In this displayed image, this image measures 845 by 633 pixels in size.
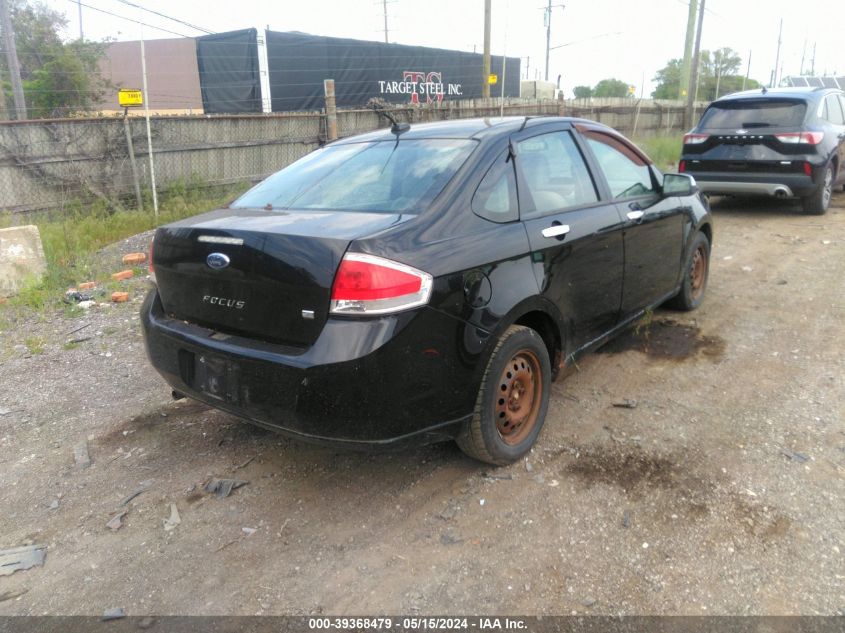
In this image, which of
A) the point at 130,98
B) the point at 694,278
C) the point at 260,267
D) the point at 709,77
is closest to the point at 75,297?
the point at 130,98

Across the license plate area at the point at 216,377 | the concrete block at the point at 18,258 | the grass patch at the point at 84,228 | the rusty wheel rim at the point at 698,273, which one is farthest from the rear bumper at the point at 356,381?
the concrete block at the point at 18,258

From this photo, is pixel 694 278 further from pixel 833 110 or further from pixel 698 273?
pixel 833 110

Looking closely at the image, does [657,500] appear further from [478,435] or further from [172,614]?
[172,614]

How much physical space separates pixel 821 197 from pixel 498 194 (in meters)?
7.82

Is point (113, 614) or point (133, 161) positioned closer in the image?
point (113, 614)

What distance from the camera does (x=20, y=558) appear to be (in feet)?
8.82

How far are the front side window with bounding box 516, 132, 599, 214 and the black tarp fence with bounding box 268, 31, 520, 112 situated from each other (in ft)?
48.2

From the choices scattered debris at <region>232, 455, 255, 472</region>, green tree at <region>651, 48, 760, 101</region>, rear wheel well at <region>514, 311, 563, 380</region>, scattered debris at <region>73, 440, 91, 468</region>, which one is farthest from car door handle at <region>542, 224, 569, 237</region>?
green tree at <region>651, 48, 760, 101</region>

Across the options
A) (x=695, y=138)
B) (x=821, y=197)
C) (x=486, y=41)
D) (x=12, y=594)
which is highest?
(x=486, y=41)

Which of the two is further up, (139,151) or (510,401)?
(139,151)

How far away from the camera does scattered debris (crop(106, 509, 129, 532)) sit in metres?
2.86

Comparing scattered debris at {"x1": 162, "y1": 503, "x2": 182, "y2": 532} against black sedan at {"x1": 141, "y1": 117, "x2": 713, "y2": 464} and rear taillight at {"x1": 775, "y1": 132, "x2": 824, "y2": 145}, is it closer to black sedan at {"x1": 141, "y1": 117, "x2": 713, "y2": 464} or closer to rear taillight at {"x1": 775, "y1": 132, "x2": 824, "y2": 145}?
black sedan at {"x1": 141, "y1": 117, "x2": 713, "y2": 464}

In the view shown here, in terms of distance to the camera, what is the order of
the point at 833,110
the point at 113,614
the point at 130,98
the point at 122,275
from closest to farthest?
the point at 113,614 → the point at 122,275 → the point at 130,98 → the point at 833,110

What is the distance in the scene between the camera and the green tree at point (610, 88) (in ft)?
220
